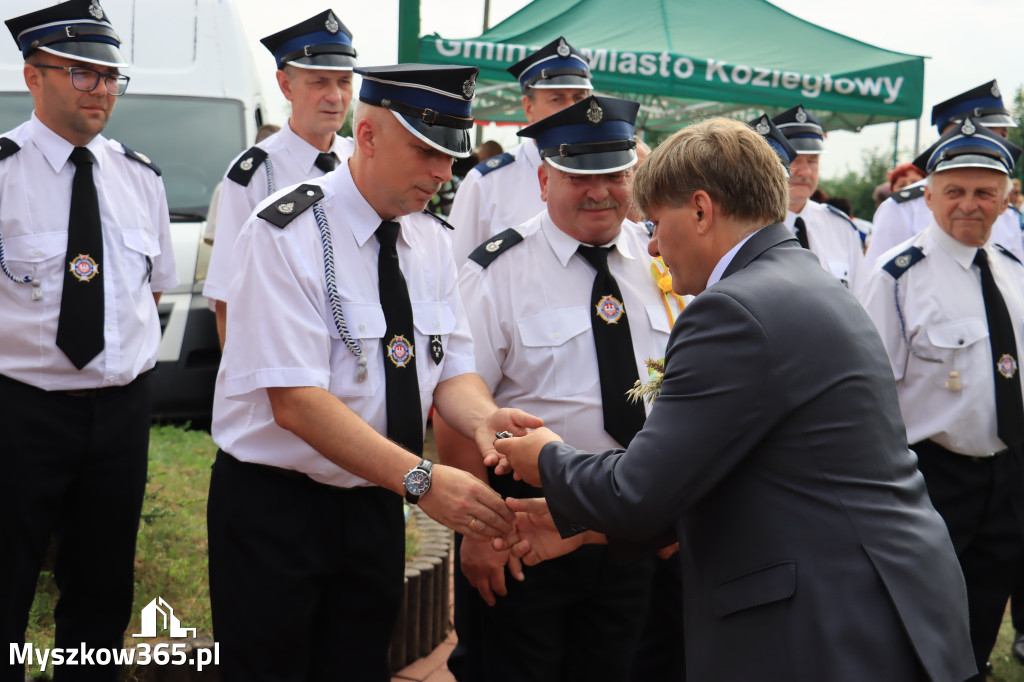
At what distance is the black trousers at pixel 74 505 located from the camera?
10.2 ft

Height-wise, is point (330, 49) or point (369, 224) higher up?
point (330, 49)

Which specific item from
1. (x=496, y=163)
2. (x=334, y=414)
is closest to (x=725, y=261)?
(x=334, y=414)

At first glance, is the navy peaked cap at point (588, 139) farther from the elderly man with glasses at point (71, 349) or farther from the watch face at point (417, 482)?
the elderly man with glasses at point (71, 349)

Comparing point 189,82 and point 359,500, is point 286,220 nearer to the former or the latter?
point 359,500

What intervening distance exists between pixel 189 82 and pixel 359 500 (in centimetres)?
500

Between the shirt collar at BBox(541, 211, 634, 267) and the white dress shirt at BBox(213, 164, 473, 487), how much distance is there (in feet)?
2.05

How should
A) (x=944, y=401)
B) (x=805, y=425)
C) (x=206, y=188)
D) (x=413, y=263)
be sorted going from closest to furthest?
(x=805, y=425) < (x=413, y=263) < (x=944, y=401) < (x=206, y=188)

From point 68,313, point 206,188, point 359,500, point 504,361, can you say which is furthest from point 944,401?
point 206,188

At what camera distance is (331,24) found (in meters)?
4.05

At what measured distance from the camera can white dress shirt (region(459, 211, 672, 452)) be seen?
295 cm

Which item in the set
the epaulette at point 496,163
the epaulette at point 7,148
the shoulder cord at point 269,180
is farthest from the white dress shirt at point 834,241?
the epaulette at point 7,148

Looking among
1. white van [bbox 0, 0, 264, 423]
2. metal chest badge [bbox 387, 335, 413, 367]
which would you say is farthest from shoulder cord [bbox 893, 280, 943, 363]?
white van [bbox 0, 0, 264, 423]

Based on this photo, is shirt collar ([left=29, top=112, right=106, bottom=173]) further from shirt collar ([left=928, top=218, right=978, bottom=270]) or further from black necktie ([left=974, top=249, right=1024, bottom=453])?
black necktie ([left=974, top=249, right=1024, bottom=453])

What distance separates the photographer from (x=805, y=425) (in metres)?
1.84
